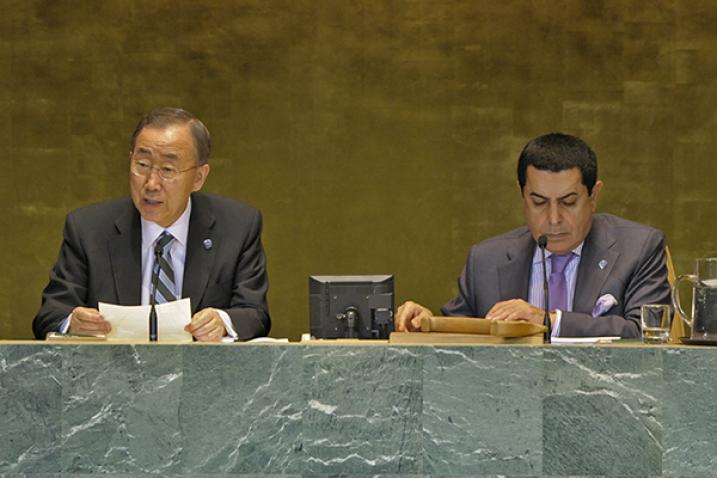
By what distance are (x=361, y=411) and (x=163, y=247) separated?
148 centimetres

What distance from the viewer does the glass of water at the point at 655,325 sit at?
305cm

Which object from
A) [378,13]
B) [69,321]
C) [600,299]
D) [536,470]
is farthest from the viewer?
[378,13]

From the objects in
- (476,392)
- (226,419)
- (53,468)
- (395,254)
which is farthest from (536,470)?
(395,254)

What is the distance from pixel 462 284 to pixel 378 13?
2255mm

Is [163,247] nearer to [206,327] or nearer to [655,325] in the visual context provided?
[206,327]

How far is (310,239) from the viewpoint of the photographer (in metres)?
6.39

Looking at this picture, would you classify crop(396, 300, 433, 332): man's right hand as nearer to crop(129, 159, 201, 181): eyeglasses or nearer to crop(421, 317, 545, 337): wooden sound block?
crop(421, 317, 545, 337): wooden sound block

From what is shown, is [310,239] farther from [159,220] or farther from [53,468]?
[53,468]

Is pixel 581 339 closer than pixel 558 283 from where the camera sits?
Yes

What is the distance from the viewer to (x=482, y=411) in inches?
109

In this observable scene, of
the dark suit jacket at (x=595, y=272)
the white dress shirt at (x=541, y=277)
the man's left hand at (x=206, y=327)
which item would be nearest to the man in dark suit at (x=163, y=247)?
the man's left hand at (x=206, y=327)

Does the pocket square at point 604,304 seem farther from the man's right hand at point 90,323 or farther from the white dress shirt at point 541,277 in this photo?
the man's right hand at point 90,323

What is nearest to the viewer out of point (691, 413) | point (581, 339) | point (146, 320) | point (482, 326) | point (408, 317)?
point (691, 413)

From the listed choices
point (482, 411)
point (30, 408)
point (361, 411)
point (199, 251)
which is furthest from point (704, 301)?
point (199, 251)
